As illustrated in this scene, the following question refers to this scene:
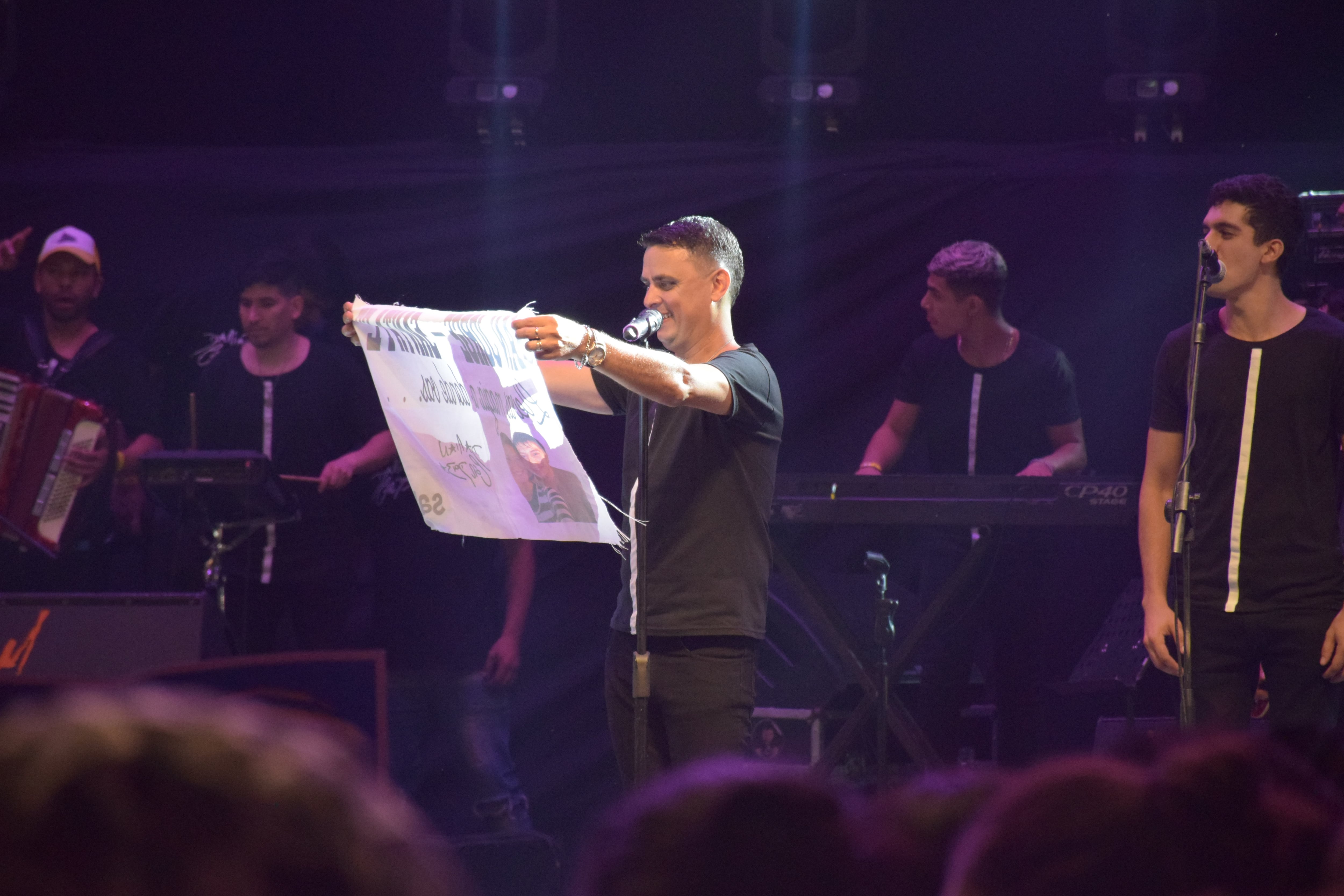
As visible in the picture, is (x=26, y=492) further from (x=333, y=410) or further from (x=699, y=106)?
(x=699, y=106)

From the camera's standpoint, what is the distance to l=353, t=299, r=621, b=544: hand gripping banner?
3186 mm

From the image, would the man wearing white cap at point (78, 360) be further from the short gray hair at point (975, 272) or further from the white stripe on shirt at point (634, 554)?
the short gray hair at point (975, 272)

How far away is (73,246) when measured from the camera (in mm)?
5617

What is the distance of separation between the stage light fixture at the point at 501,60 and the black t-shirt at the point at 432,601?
1558 mm

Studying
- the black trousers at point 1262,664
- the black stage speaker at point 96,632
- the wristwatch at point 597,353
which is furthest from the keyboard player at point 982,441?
the black stage speaker at point 96,632

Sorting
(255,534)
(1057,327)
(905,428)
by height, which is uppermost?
(1057,327)

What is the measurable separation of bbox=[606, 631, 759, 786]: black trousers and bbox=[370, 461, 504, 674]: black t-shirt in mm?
2170

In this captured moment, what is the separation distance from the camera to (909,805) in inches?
46.3

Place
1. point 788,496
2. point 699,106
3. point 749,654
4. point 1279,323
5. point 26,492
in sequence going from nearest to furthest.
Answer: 1. point 749,654
2. point 1279,323
3. point 788,496
4. point 26,492
5. point 699,106

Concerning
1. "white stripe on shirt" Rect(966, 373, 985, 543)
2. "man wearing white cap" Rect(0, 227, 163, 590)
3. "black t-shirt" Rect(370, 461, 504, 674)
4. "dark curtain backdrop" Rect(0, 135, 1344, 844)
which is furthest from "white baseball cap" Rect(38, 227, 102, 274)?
"white stripe on shirt" Rect(966, 373, 985, 543)

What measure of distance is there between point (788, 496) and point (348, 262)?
2.46 meters

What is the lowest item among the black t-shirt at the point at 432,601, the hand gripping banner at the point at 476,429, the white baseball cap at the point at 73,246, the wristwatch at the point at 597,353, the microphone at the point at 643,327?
the black t-shirt at the point at 432,601

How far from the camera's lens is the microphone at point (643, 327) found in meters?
2.98

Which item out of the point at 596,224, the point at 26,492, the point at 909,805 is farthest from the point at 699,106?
the point at 909,805
